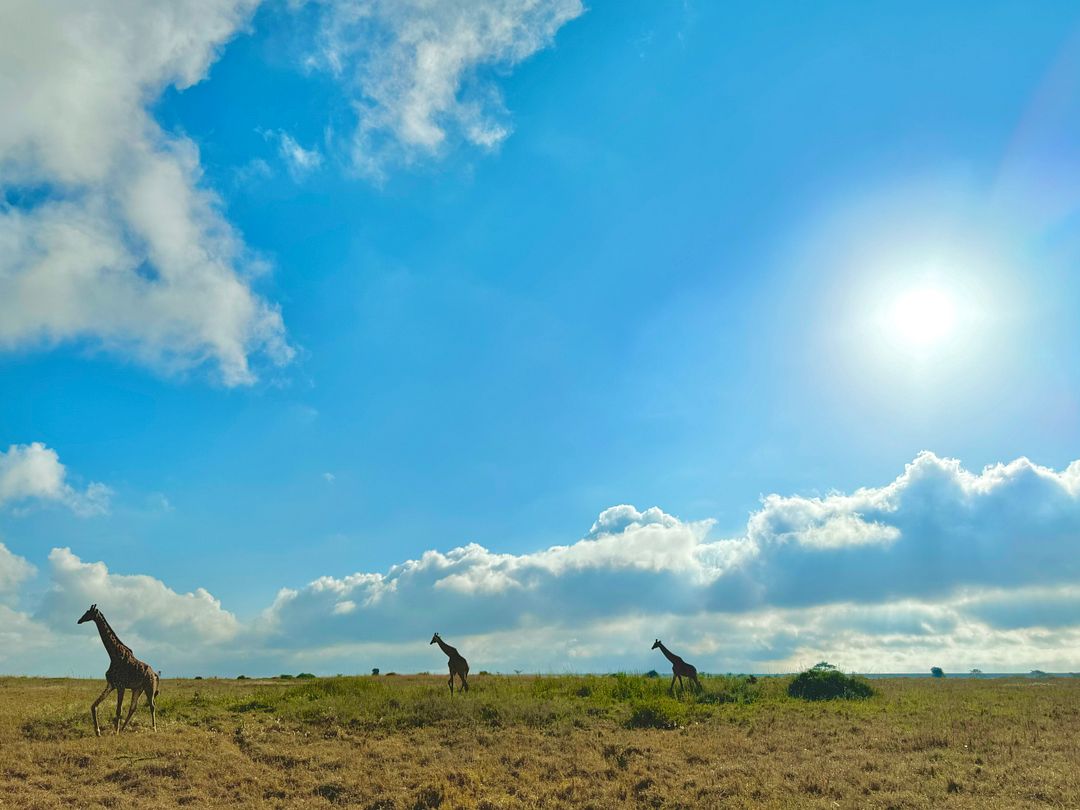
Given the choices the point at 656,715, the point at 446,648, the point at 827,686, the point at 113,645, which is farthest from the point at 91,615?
the point at 827,686

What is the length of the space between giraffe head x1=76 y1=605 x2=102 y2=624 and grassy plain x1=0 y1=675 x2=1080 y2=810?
11.8 ft

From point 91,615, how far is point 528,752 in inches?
647

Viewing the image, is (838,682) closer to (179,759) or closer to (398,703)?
(398,703)

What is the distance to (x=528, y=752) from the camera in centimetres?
2417

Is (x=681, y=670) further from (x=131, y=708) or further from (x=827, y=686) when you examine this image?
(x=131, y=708)

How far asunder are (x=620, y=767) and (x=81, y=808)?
15.3 m

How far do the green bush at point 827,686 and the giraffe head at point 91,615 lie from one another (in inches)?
1304

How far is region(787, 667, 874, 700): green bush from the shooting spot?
37.8m

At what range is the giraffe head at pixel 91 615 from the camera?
82.5 ft

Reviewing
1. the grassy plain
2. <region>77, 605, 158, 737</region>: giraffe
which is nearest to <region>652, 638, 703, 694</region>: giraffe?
the grassy plain

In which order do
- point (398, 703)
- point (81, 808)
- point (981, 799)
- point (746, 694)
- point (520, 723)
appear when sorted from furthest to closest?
point (746, 694) → point (398, 703) → point (520, 723) → point (981, 799) → point (81, 808)

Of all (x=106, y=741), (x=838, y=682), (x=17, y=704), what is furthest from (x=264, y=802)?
(x=838, y=682)

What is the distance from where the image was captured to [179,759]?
859 inches

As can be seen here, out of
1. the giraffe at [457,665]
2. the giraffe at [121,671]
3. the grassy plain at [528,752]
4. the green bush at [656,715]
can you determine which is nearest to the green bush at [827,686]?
the grassy plain at [528,752]
